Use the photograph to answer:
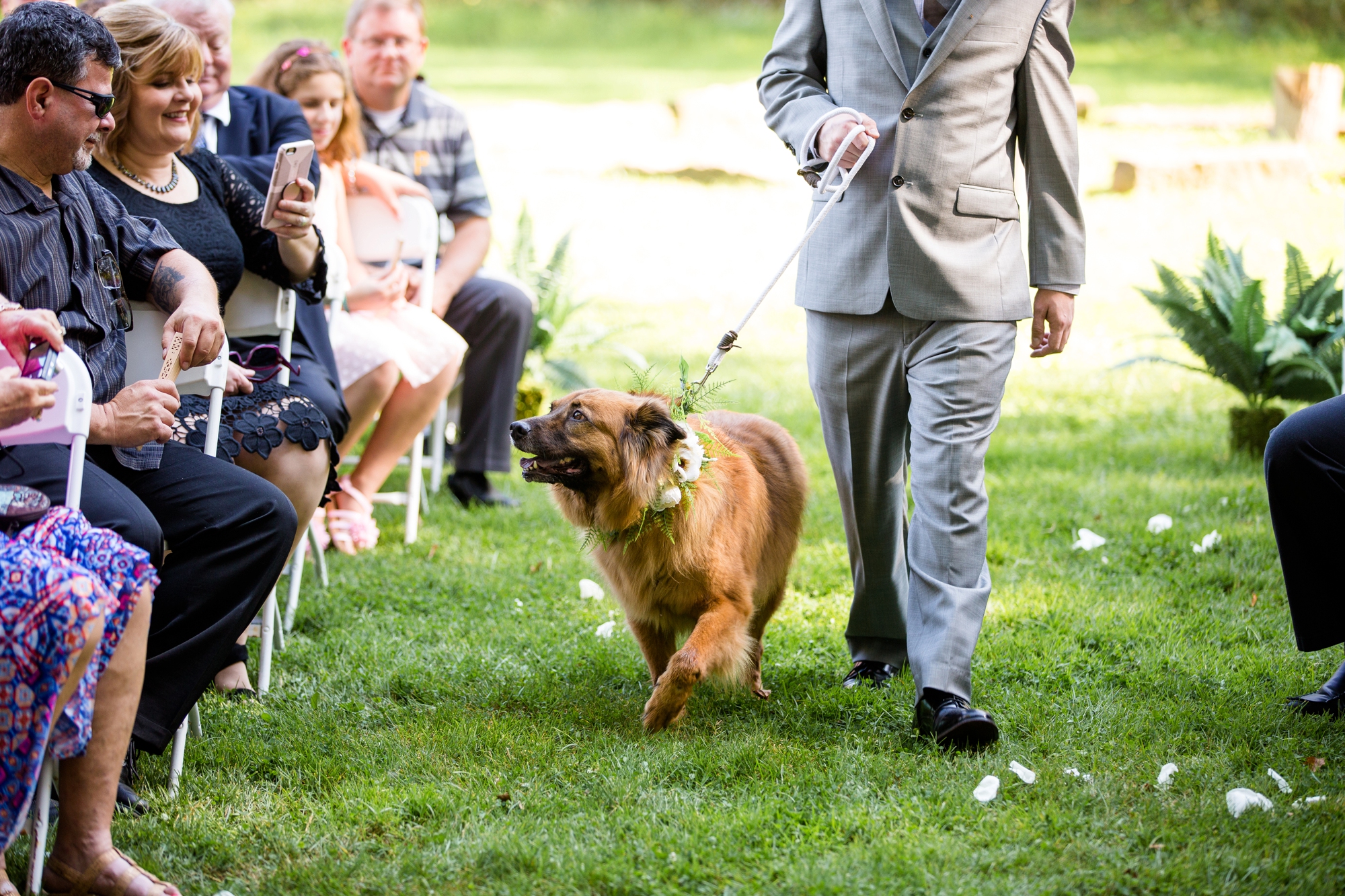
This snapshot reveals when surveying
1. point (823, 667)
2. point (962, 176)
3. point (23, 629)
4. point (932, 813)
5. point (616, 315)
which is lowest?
point (616, 315)

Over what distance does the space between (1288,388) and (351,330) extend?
14.9 feet

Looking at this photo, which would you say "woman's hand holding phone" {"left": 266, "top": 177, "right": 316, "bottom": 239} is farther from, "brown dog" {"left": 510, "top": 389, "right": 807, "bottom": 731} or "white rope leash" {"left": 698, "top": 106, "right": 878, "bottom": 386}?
"white rope leash" {"left": 698, "top": 106, "right": 878, "bottom": 386}

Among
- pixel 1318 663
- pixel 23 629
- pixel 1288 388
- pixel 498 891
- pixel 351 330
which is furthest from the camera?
pixel 1288 388

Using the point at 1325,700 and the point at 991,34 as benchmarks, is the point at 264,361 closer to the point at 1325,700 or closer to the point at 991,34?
the point at 991,34

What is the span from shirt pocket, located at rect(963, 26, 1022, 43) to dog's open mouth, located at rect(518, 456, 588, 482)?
159 centimetres

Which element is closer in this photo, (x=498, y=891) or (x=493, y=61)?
(x=498, y=891)

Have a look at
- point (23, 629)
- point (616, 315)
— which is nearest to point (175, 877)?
point (23, 629)

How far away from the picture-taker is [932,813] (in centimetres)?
294

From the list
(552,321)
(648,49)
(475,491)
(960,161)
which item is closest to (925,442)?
(960,161)

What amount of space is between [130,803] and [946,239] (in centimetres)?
258

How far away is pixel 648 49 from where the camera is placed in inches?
958

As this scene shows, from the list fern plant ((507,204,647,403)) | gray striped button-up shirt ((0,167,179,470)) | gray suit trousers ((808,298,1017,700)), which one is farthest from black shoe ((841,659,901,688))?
fern plant ((507,204,647,403))

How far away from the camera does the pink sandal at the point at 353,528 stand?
5305 mm

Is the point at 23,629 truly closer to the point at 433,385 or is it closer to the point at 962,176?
the point at 962,176
